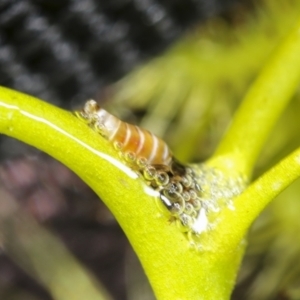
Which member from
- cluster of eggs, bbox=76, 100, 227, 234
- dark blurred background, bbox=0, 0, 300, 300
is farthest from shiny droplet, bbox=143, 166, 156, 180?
dark blurred background, bbox=0, 0, 300, 300

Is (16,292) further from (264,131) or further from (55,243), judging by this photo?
(264,131)

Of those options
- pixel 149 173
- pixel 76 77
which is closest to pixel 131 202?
pixel 149 173

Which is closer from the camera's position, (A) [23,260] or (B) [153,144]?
(B) [153,144]

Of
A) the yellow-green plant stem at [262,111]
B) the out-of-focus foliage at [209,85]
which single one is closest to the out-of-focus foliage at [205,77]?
the out-of-focus foliage at [209,85]

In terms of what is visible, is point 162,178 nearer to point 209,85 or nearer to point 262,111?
point 262,111

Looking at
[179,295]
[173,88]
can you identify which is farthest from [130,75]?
[179,295]

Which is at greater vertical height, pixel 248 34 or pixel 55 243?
pixel 248 34

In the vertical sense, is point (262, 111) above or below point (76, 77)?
above
